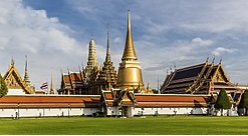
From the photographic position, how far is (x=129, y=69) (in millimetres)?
90688

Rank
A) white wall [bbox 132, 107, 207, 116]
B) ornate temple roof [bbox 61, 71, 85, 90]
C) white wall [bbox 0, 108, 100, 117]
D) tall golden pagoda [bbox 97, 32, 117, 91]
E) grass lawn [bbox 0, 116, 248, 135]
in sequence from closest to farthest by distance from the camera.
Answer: grass lawn [bbox 0, 116, 248, 135], white wall [bbox 0, 108, 100, 117], white wall [bbox 132, 107, 207, 116], tall golden pagoda [bbox 97, 32, 117, 91], ornate temple roof [bbox 61, 71, 85, 90]

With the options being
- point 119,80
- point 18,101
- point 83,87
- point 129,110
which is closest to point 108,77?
point 119,80

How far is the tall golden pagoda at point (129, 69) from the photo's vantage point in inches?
3533

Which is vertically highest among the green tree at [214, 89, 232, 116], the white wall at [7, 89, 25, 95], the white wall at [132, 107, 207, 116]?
the white wall at [7, 89, 25, 95]

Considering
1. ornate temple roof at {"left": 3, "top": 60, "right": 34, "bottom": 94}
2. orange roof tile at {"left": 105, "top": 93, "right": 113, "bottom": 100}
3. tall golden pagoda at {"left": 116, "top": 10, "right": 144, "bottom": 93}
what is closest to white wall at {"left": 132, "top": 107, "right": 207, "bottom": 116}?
orange roof tile at {"left": 105, "top": 93, "right": 113, "bottom": 100}

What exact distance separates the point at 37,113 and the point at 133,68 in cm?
3284

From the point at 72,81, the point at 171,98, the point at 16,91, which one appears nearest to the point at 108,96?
the point at 171,98

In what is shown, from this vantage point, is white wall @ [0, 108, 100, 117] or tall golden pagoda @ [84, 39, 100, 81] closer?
white wall @ [0, 108, 100, 117]

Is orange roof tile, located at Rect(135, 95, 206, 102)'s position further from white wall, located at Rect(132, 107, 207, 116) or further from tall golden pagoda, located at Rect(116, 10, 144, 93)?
tall golden pagoda, located at Rect(116, 10, 144, 93)

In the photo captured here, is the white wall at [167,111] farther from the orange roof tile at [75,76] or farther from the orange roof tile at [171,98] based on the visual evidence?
the orange roof tile at [75,76]

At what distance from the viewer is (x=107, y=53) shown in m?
95.8

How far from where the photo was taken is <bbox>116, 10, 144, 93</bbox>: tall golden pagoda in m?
89.8

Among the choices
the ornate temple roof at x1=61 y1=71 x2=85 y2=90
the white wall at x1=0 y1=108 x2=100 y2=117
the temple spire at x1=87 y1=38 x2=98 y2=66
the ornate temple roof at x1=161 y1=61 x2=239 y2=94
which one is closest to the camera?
the white wall at x1=0 y1=108 x2=100 y2=117

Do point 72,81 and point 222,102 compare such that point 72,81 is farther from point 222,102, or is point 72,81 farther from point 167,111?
point 222,102
